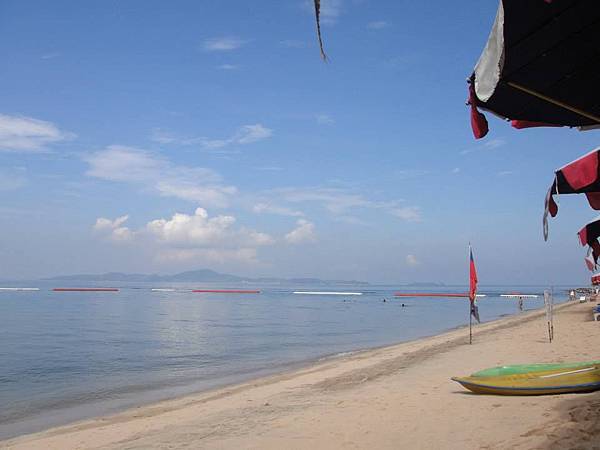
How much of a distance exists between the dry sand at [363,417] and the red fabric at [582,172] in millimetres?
2332

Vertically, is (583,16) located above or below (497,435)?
above

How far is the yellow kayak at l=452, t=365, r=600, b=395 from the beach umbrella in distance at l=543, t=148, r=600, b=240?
2.70 m

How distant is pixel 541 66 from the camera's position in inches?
140

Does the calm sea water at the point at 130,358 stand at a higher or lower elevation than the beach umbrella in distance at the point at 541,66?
lower

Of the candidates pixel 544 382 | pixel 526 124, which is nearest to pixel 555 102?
pixel 526 124

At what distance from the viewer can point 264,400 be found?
1008 centimetres

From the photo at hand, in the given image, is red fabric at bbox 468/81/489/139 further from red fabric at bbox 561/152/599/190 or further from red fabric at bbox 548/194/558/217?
red fabric at bbox 548/194/558/217

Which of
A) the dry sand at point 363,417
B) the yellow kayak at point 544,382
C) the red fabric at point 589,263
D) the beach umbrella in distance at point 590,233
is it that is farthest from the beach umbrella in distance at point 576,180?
the red fabric at point 589,263

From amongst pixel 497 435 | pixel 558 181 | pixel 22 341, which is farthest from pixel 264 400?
pixel 22 341

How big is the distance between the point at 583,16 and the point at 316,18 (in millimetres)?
1782

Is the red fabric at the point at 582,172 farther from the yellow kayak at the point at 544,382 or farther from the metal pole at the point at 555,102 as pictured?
the yellow kayak at the point at 544,382

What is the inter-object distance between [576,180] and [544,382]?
3234 millimetres

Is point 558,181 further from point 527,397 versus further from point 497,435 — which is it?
point 527,397

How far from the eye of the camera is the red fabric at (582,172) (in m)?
4.88
